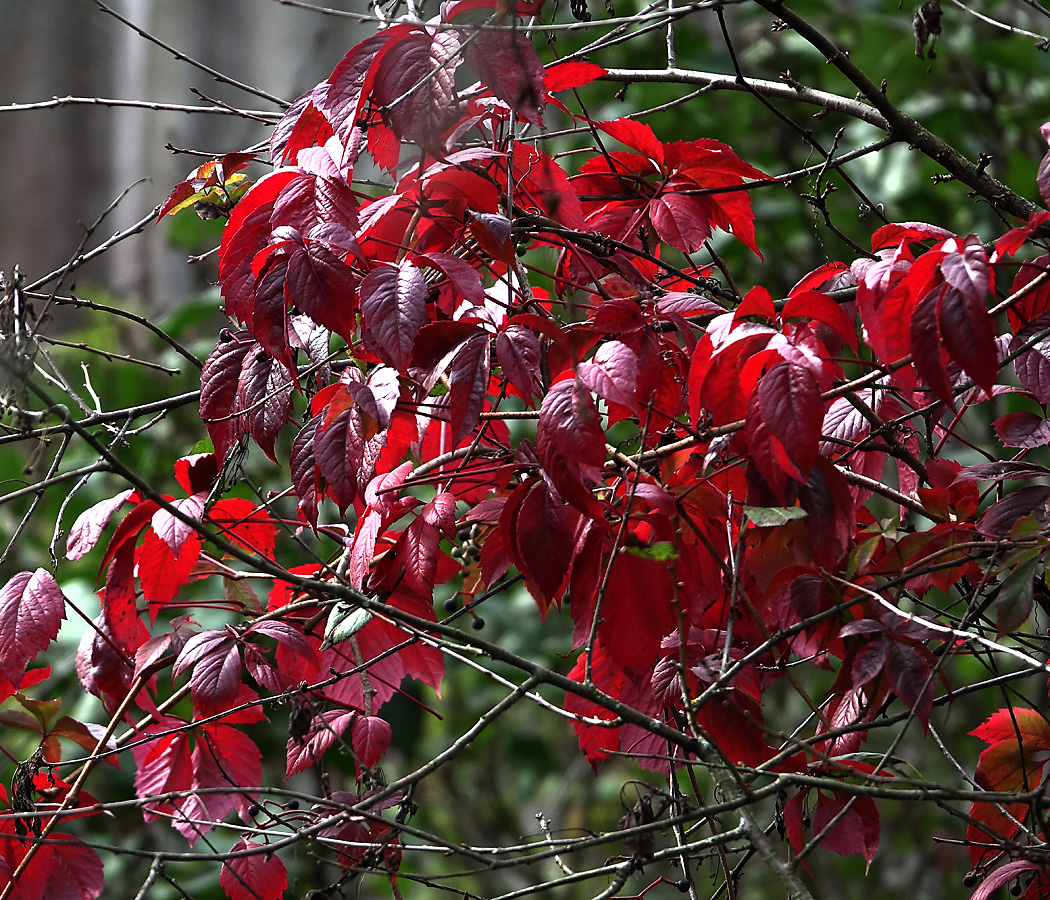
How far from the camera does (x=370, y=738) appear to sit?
865 millimetres

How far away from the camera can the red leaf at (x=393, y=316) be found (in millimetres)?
653

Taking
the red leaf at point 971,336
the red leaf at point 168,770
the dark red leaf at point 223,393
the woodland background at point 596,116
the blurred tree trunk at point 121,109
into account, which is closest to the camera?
the red leaf at point 971,336

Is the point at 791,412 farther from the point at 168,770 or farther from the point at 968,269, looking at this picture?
the point at 168,770

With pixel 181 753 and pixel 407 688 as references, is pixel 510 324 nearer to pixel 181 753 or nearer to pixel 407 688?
pixel 181 753

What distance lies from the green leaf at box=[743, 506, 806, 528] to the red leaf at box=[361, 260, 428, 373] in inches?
10.1

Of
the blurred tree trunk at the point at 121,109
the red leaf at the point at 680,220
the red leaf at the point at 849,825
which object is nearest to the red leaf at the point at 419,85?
the red leaf at the point at 680,220

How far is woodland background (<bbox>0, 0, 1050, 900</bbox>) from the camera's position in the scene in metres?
2.20

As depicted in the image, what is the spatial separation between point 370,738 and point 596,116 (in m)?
2.02

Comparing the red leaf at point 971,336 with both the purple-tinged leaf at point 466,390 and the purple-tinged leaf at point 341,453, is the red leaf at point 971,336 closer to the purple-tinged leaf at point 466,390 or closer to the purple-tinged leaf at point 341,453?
the purple-tinged leaf at point 466,390

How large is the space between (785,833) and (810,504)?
0.31m

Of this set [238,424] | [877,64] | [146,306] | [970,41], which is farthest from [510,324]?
[146,306]

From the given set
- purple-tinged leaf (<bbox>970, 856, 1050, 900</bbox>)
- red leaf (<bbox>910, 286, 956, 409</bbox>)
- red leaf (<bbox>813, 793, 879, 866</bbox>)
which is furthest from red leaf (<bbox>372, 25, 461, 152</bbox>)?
purple-tinged leaf (<bbox>970, 856, 1050, 900</bbox>)

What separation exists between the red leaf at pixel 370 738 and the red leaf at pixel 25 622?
27cm

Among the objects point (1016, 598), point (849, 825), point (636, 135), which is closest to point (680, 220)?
point (636, 135)
